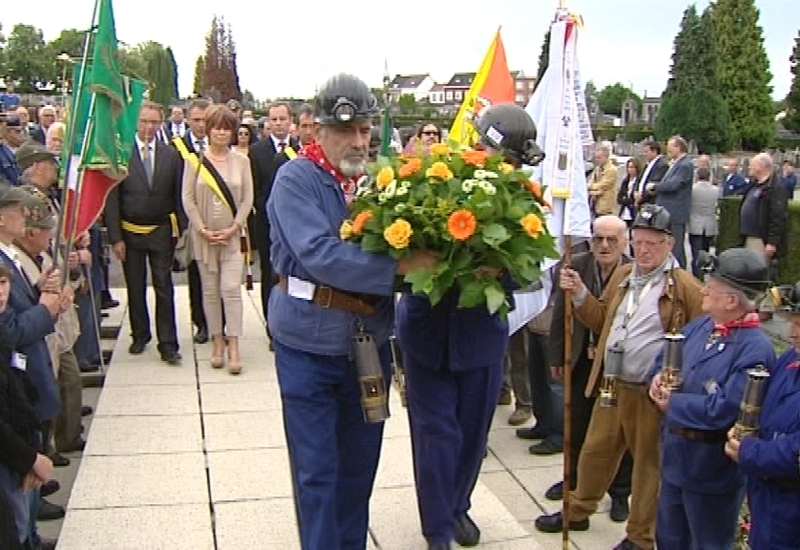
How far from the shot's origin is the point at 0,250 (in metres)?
4.46

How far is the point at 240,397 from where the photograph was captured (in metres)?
6.37

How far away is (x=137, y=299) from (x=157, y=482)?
2.65m

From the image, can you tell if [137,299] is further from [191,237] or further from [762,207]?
[762,207]

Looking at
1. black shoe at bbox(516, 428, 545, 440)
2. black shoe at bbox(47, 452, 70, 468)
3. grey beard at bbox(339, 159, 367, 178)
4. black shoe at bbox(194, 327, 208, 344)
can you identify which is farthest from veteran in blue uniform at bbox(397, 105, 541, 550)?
black shoe at bbox(194, 327, 208, 344)

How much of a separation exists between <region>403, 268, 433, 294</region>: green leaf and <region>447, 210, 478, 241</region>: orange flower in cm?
18

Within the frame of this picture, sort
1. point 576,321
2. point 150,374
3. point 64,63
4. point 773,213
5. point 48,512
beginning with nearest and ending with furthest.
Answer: point 48,512, point 576,321, point 150,374, point 64,63, point 773,213

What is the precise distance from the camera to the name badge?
13.1ft

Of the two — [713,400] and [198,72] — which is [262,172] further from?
[198,72]

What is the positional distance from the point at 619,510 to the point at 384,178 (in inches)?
107

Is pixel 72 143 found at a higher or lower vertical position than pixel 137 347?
higher

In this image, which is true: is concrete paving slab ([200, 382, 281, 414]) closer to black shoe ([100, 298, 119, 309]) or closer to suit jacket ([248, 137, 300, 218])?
suit jacket ([248, 137, 300, 218])

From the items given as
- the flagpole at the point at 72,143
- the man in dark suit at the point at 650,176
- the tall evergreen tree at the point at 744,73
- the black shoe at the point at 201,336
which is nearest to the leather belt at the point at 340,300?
the flagpole at the point at 72,143

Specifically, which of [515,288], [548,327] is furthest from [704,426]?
[548,327]

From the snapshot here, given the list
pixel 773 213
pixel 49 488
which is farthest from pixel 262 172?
pixel 773 213
